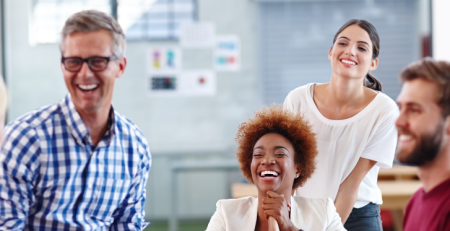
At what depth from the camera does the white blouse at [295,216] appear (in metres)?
1.58

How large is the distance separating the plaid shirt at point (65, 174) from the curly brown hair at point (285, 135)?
1.42 feet

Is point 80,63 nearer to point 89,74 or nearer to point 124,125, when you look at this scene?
point 89,74

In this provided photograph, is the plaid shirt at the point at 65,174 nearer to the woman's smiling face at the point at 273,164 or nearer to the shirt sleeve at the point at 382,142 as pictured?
the woman's smiling face at the point at 273,164

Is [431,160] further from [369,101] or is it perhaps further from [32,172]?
[32,172]

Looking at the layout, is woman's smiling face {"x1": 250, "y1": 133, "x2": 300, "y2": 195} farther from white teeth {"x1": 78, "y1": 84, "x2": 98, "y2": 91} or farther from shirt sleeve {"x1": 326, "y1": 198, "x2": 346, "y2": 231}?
white teeth {"x1": 78, "y1": 84, "x2": 98, "y2": 91}

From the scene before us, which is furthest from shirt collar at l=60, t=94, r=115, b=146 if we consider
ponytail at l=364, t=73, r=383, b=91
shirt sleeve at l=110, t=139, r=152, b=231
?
ponytail at l=364, t=73, r=383, b=91

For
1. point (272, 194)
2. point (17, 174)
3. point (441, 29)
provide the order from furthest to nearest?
1. point (441, 29)
2. point (272, 194)
3. point (17, 174)

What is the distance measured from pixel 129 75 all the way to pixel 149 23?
65 centimetres

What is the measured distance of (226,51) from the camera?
5.02 m

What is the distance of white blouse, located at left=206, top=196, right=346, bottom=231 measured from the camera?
1.58 meters

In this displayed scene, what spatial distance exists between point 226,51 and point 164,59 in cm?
72

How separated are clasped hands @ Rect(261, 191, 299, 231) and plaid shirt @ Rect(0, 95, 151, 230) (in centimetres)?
53

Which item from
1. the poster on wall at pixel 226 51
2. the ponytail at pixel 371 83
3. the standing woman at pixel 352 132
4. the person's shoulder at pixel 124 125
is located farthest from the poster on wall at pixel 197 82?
the person's shoulder at pixel 124 125

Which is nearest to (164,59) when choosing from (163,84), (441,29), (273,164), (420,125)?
(163,84)
